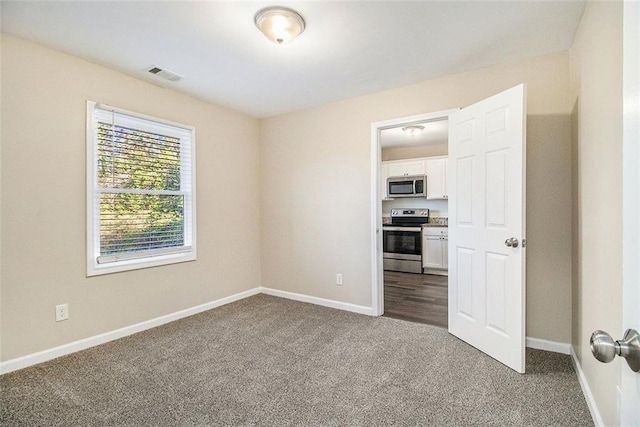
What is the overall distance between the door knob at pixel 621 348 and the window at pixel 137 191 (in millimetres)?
3288

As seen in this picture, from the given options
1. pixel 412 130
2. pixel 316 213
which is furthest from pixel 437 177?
pixel 316 213

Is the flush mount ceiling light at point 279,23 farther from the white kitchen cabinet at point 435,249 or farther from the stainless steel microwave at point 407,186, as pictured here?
the white kitchen cabinet at point 435,249

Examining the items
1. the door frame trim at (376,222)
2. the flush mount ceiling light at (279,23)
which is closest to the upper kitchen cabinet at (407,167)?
the door frame trim at (376,222)

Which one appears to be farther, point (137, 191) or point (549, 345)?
point (137, 191)

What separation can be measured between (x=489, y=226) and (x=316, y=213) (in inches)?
79.6

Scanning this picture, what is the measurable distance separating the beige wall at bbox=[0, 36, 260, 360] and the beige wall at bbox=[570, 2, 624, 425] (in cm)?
351

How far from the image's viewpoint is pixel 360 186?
3.57 metres

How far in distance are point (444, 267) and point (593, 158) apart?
152 inches

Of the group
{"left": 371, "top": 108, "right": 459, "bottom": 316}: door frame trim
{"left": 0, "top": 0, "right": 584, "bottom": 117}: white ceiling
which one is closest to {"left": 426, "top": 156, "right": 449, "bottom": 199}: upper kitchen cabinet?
{"left": 371, "top": 108, "right": 459, "bottom": 316}: door frame trim

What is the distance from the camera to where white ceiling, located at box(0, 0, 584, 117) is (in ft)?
6.55

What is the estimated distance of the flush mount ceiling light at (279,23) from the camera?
2.01m

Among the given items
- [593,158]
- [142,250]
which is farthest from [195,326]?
[593,158]

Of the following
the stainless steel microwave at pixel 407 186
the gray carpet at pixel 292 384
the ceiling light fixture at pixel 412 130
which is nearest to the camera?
the gray carpet at pixel 292 384

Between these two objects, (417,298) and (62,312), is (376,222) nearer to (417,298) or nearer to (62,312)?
(417,298)
